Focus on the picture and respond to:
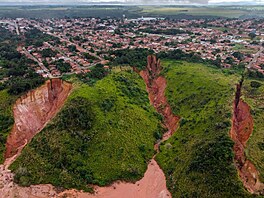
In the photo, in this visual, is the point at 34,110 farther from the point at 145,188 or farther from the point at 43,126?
the point at 145,188

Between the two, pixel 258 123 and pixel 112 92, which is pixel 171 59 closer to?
pixel 112 92

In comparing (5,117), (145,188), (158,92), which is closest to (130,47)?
(158,92)

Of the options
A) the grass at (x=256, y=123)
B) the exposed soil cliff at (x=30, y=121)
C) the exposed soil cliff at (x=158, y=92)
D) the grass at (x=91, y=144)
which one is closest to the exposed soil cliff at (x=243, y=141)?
the grass at (x=256, y=123)

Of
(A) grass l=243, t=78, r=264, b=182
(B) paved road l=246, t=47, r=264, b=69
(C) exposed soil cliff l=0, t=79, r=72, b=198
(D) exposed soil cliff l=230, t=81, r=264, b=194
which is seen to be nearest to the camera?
(D) exposed soil cliff l=230, t=81, r=264, b=194

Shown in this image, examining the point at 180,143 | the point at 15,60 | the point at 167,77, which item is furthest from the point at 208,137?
the point at 15,60

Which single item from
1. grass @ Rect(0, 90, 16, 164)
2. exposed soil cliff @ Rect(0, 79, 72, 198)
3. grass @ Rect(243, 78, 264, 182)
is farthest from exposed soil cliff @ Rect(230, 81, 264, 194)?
grass @ Rect(0, 90, 16, 164)

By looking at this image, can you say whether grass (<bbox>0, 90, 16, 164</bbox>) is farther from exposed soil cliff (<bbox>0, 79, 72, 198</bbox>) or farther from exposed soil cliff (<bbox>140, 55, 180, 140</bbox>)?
exposed soil cliff (<bbox>140, 55, 180, 140</bbox>)

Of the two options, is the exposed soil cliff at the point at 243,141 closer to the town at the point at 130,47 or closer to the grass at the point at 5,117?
the town at the point at 130,47
